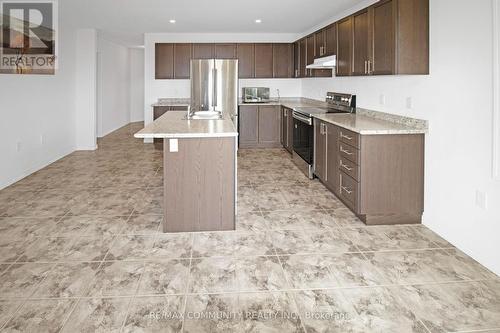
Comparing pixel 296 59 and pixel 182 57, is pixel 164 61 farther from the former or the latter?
pixel 296 59

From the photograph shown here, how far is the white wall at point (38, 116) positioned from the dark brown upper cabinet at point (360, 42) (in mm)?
3960

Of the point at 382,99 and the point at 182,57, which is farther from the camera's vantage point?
the point at 182,57

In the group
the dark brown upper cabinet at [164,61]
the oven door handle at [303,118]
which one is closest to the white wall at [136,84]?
the dark brown upper cabinet at [164,61]

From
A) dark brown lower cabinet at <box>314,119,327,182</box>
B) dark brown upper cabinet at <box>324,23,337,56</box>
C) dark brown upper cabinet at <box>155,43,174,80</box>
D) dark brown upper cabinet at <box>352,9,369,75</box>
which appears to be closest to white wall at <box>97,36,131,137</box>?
dark brown upper cabinet at <box>155,43,174,80</box>

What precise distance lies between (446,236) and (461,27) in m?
1.66

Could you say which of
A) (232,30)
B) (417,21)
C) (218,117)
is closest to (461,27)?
(417,21)

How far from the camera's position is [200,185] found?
364 centimetres

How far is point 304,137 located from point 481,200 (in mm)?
3109

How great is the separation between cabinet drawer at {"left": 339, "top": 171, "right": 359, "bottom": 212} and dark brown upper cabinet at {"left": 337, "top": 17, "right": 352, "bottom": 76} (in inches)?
55.2

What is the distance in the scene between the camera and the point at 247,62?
27.9 ft

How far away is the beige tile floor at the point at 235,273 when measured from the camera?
7.33 feet

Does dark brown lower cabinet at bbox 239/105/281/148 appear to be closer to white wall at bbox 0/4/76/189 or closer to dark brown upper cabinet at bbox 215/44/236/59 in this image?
dark brown upper cabinet at bbox 215/44/236/59

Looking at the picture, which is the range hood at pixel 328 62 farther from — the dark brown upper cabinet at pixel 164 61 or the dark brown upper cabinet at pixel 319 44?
the dark brown upper cabinet at pixel 164 61

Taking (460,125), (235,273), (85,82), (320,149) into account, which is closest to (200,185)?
(235,273)
